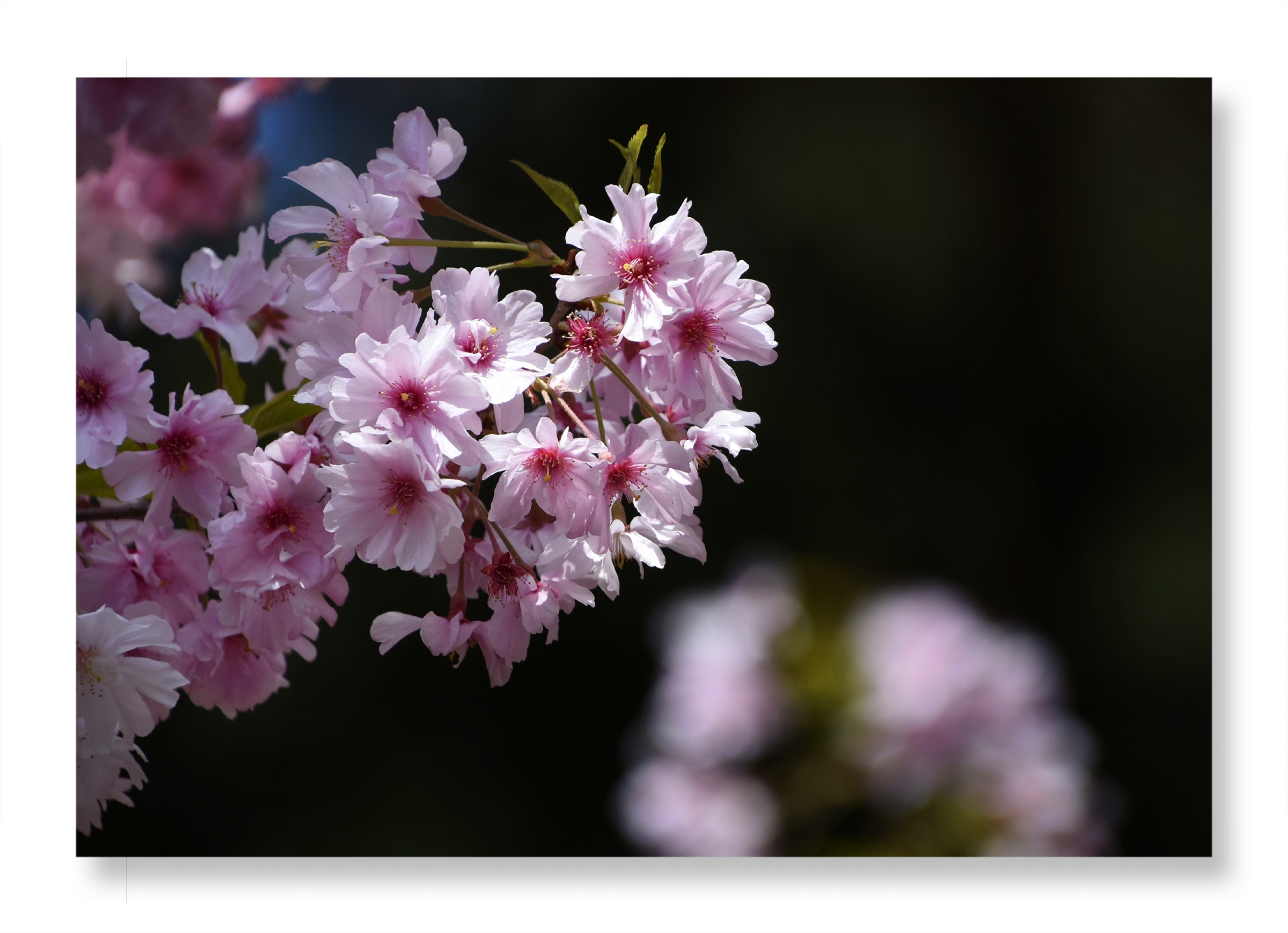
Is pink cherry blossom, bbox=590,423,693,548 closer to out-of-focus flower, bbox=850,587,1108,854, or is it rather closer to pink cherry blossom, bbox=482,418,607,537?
pink cherry blossom, bbox=482,418,607,537

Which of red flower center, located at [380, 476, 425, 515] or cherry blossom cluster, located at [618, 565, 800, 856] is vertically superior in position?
red flower center, located at [380, 476, 425, 515]

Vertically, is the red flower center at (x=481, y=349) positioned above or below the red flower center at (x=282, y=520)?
above

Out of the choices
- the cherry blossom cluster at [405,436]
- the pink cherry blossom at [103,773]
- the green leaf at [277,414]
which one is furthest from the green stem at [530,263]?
the pink cherry blossom at [103,773]

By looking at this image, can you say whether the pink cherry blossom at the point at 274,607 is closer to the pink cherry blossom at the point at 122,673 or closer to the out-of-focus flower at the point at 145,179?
the pink cherry blossom at the point at 122,673

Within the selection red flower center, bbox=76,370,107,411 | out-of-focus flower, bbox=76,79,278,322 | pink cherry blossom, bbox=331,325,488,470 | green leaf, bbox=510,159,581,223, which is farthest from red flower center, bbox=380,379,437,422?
out-of-focus flower, bbox=76,79,278,322
